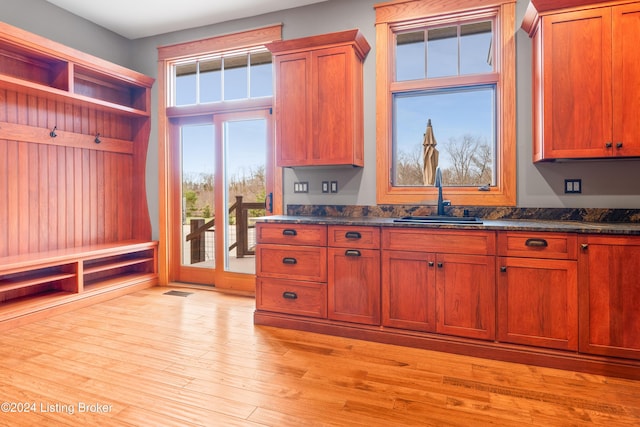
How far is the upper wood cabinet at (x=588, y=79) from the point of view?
8.02ft

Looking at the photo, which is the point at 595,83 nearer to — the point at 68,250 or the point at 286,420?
the point at 286,420

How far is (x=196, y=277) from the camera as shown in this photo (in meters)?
4.49

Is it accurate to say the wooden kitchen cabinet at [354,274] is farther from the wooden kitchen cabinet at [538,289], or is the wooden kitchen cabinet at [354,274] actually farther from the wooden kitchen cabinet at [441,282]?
the wooden kitchen cabinet at [538,289]

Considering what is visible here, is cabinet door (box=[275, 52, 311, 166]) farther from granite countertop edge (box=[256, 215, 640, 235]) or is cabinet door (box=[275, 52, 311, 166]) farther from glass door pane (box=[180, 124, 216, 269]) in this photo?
glass door pane (box=[180, 124, 216, 269])

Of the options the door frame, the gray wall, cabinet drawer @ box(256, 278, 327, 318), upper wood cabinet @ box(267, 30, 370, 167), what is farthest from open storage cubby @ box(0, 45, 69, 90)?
cabinet drawer @ box(256, 278, 327, 318)

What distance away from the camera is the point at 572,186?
287 centimetres

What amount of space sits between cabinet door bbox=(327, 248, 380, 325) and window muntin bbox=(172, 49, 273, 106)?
6.98 ft

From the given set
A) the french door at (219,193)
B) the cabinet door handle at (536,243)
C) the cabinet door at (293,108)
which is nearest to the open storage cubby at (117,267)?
the french door at (219,193)

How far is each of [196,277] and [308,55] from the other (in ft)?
9.40

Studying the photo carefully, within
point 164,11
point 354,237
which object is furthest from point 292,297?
point 164,11

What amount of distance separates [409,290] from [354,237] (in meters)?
0.56

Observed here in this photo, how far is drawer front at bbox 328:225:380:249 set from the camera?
2768 mm

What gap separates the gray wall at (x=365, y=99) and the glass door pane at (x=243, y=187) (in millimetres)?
492

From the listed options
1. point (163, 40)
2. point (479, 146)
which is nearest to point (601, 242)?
point (479, 146)
